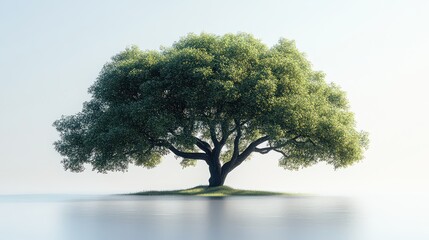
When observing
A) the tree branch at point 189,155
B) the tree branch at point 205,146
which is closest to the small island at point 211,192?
the tree branch at point 189,155

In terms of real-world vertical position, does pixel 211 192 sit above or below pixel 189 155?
below

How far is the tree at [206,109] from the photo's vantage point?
46094 mm

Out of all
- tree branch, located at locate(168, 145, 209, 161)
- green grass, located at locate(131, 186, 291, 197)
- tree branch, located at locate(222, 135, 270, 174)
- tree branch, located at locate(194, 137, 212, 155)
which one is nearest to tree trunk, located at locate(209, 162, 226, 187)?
tree branch, located at locate(222, 135, 270, 174)

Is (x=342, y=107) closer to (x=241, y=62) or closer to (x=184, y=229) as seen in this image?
(x=241, y=62)

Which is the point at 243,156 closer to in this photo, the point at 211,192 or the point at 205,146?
the point at 205,146

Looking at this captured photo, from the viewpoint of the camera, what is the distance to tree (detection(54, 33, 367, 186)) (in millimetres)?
46094

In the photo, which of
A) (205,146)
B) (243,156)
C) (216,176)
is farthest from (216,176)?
(243,156)

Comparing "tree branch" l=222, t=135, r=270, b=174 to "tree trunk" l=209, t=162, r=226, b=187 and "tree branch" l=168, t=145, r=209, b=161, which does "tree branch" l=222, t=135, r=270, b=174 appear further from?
"tree branch" l=168, t=145, r=209, b=161

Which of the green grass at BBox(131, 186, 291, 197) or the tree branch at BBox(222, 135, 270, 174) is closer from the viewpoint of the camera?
the green grass at BBox(131, 186, 291, 197)

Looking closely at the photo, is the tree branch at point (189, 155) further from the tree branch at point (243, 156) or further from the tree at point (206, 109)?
the tree branch at point (243, 156)

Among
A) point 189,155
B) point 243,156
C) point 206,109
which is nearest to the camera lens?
point 206,109

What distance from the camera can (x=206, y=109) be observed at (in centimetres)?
4878

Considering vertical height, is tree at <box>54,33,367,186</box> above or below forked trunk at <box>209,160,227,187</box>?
above

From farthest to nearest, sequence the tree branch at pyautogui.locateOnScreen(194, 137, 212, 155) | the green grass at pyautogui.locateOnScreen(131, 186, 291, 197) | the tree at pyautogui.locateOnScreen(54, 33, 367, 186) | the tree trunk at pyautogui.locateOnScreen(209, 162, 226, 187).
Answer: the tree branch at pyautogui.locateOnScreen(194, 137, 212, 155)
the tree trunk at pyautogui.locateOnScreen(209, 162, 226, 187)
the green grass at pyautogui.locateOnScreen(131, 186, 291, 197)
the tree at pyautogui.locateOnScreen(54, 33, 367, 186)
